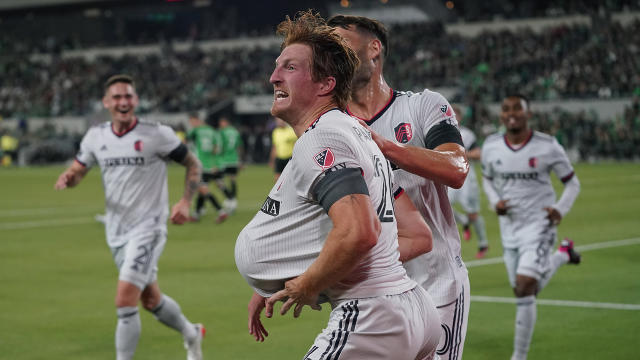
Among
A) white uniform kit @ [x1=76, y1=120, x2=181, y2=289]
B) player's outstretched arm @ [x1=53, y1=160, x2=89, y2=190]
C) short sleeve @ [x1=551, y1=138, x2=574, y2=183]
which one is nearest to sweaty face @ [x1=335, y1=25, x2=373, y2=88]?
white uniform kit @ [x1=76, y1=120, x2=181, y2=289]

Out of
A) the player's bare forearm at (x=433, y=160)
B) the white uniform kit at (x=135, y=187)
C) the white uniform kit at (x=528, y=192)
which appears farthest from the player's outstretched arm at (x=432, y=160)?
the white uniform kit at (x=528, y=192)

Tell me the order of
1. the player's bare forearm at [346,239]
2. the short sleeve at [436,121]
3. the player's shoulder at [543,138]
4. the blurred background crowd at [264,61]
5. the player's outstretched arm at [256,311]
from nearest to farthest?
the player's bare forearm at [346,239] < the player's outstretched arm at [256,311] < the short sleeve at [436,121] < the player's shoulder at [543,138] < the blurred background crowd at [264,61]

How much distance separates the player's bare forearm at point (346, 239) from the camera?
3.22m

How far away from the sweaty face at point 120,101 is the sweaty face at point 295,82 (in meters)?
5.09

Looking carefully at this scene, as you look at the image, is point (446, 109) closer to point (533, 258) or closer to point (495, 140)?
point (533, 258)

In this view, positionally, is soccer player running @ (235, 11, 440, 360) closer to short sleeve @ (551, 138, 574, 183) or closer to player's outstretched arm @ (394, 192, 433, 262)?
player's outstretched arm @ (394, 192, 433, 262)

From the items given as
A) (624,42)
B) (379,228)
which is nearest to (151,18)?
(624,42)

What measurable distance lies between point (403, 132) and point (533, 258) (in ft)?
13.8

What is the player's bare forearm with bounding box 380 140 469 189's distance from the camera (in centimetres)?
403

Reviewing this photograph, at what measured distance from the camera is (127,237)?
805 cm

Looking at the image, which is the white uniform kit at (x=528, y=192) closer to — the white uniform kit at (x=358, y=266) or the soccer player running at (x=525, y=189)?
the soccer player running at (x=525, y=189)

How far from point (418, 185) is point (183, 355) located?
453 cm

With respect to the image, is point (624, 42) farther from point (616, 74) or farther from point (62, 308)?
point (62, 308)

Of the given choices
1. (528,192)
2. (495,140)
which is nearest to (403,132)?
(528,192)
